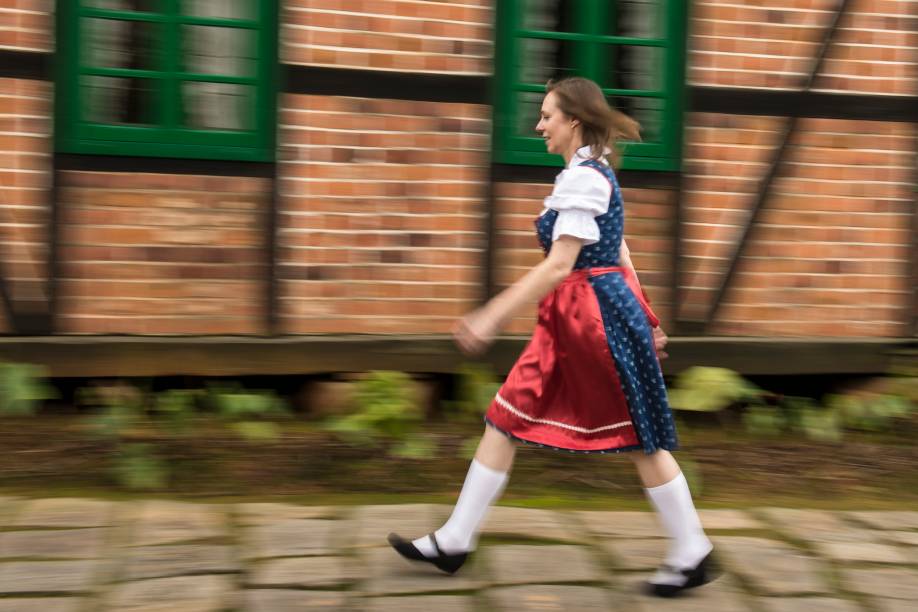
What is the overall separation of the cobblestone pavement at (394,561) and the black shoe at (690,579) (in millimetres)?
40

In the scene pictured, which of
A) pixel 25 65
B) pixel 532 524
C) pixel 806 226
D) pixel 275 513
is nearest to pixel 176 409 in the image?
pixel 275 513

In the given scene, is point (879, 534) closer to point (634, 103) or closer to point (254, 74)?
point (634, 103)

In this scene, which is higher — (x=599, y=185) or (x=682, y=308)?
(x=599, y=185)

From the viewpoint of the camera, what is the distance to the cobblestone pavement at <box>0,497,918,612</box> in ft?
10.6

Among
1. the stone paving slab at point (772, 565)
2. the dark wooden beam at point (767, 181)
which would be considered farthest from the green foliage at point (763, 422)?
the stone paving slab at point (772, 565)

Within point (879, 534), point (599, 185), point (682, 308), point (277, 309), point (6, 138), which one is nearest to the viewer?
point (599, 185)

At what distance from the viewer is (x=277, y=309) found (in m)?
5.20

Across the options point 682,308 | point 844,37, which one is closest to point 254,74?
point 682,308

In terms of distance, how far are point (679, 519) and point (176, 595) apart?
144 centimetres

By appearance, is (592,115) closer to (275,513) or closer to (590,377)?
(590,377)

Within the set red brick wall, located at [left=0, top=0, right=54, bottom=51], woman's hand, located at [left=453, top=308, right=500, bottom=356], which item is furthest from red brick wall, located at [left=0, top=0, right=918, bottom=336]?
woman's hand, located at [left=453, top=308, right=500, bottom=356]

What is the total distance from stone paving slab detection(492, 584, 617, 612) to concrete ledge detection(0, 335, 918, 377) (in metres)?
2.08

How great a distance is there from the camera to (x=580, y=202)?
10.3ft

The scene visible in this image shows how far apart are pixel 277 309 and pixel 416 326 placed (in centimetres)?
65
